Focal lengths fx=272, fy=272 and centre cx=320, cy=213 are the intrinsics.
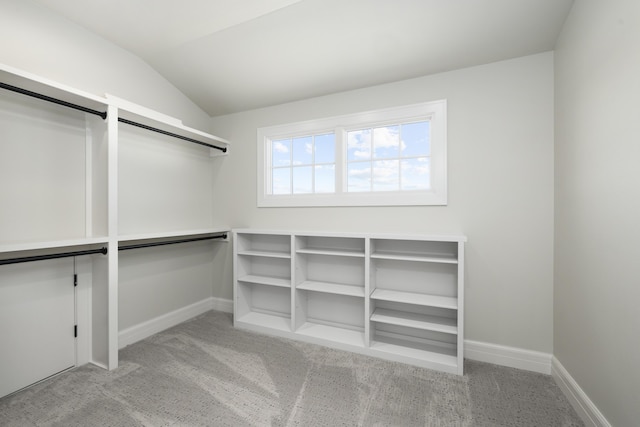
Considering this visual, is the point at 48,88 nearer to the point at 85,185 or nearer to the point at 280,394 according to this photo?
the point at 85,185

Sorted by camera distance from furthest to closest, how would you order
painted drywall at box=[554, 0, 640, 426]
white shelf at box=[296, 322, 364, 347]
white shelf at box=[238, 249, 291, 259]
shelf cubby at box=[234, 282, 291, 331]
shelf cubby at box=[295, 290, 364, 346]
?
shelf cubby at box=[234, 282, 291, 331], white shelf at box=[238, 249, 291, 259], shelf cubby at box=[295, 290, 364, 346], white shelf at box=[296, 322, 364, 347], painted drywall at box=[554, 0, 640, 426]

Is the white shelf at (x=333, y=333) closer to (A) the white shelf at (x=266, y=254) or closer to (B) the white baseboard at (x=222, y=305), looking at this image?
(A) the white shelf at (x=266, y=254)

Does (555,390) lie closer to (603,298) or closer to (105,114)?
(603,298)

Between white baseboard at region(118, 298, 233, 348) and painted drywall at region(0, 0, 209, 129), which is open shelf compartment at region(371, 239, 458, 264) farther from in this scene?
painted drywall at region(0, 0, 209, 129)

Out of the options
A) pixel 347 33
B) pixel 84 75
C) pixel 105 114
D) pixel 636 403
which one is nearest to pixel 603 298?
pixel 636 403

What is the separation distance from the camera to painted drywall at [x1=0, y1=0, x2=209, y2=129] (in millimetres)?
1830

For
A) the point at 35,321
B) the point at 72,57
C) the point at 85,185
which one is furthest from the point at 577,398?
the point at 72,57

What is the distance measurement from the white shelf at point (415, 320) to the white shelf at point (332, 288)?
25 cm

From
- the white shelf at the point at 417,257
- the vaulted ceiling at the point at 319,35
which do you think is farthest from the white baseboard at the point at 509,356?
the vaulted ceiling at the point at 319,35

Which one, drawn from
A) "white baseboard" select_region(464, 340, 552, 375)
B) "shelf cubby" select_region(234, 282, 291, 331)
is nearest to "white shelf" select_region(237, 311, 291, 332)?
"shelf cubby" select_region(234, 282, 291, 331)

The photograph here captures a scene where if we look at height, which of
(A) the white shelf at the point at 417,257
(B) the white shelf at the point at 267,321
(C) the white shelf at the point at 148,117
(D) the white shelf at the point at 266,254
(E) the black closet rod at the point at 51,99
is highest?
(C) the white shelf at the point at 148,117

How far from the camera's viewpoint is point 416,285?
2.48m

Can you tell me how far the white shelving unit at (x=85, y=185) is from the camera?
1.81m

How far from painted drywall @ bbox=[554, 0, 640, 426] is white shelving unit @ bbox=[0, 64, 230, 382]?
3.12m
